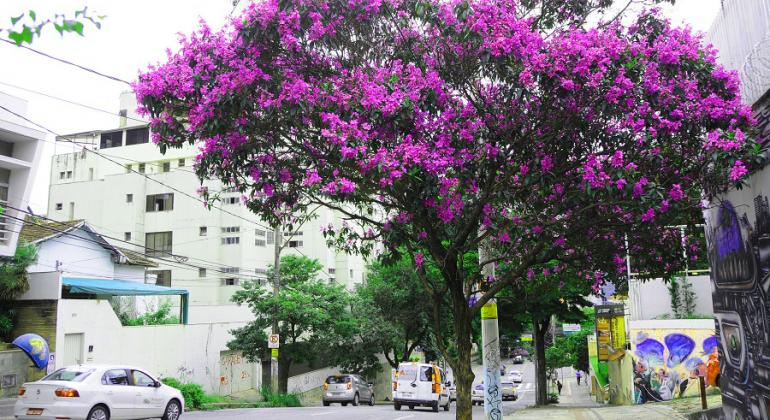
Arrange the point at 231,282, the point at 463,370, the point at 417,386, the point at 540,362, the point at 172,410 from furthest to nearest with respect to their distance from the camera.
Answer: the point at 231,282 < the point at 540,362 < the point at 417,386 < the point at 172,410 < the point at 463,370

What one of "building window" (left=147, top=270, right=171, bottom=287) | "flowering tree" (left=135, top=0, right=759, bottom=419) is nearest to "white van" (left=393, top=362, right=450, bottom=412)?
"flowering tree" (left=135, top=0, right=759, bottom=419)

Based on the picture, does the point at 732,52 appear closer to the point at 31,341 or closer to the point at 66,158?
the point at 31,341

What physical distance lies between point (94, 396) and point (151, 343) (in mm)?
14389

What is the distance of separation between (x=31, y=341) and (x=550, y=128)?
18.4 meters

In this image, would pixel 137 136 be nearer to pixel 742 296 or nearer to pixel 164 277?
pixel 164 277

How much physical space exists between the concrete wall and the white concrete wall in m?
18.8

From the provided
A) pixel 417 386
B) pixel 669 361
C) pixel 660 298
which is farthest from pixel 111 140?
pixel 669 361

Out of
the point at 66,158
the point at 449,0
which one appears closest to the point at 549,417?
the point at 449,0

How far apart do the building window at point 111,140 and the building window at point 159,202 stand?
8.02 metres

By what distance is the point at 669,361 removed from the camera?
1955 centimetres

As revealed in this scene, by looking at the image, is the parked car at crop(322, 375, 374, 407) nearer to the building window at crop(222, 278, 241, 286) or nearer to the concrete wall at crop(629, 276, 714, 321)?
the concrete wall at crop(629, 276, 714, 321)

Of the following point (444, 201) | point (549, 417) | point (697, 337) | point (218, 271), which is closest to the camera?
point (444, 201)

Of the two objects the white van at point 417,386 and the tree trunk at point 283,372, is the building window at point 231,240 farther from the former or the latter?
the white van at point 417,386

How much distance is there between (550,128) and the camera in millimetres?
8320
